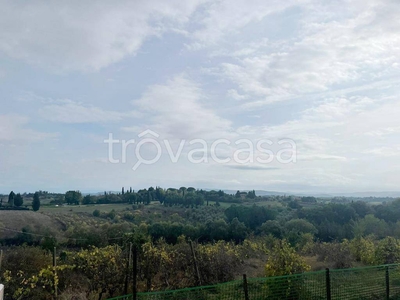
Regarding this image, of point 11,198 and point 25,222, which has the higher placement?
point 11,198

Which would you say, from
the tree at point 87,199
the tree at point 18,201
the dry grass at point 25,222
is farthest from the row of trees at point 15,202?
the tree at point 87,199

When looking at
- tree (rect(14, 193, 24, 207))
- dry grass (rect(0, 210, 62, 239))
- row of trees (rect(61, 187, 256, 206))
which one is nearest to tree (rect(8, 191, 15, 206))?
tree (rect(14, 193, 24, 207))

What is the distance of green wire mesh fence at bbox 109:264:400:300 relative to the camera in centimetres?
663

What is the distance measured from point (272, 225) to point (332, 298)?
20.6 m

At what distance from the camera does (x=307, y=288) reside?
24.5 ft

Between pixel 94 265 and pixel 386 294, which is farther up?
pixel 94 265

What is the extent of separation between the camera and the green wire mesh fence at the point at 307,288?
6.63 metres

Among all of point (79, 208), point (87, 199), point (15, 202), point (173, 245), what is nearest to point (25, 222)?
point (79, 208)

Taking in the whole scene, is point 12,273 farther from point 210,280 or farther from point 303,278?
point 303,278

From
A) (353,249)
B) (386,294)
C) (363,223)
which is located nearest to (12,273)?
(386,294)

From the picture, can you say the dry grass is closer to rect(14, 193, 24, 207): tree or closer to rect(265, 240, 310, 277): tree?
rect(14, 193, 24, 207): tree

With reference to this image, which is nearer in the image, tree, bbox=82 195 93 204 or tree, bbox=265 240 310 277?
tree, bbox=265 240 310 277

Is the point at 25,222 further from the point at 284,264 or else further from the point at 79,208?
the point at 284,264

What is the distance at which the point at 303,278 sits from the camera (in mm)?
7410
